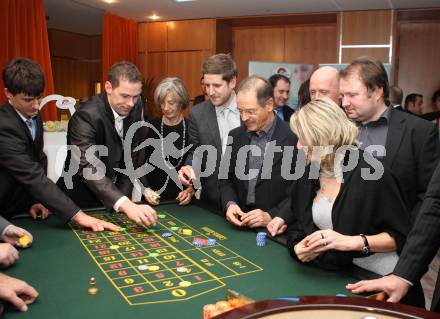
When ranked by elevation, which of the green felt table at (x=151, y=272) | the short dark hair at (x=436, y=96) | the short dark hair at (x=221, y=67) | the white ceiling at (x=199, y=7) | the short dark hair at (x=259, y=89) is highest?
the white ceiling at (x=199, y=7)

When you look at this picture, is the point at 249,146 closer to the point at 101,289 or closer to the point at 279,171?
the point at 279,171

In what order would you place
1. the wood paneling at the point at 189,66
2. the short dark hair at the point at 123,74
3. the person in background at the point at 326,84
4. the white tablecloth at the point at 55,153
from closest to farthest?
the short dark hair at the point at 123,74
the person in background at the point at 326,84
the white tablecloth at the point at 55,153
the wood paneling at the point at 189,66

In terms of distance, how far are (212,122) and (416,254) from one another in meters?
2.19

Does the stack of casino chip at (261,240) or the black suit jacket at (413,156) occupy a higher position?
the black suit jacket at (413,156)

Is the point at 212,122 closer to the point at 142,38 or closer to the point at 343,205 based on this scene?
the point at 343,205

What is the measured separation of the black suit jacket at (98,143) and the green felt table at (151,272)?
13.9 inches

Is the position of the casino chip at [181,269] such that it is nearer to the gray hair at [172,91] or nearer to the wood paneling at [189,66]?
the gray hair at [172,91]

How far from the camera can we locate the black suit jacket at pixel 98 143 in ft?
9.10

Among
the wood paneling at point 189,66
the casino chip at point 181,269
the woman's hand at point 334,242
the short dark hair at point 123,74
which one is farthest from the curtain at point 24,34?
the woman's hand at point 334,242

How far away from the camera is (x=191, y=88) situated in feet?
34.4

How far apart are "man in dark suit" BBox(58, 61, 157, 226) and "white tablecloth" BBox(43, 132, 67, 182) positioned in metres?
3.12

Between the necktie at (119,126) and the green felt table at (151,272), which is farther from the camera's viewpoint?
the necktie at (119,126)

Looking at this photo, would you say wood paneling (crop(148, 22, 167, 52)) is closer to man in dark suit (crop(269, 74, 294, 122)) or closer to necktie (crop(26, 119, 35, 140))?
man in dark suit (crop(269, 74, 294, 122))

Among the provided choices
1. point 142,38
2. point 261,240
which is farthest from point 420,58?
point 261,240
